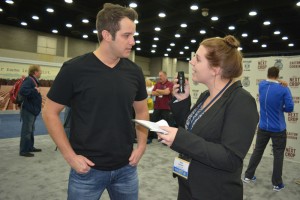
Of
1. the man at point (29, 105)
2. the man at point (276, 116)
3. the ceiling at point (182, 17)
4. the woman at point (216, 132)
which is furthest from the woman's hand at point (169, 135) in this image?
the ceiling at point (182, 17)

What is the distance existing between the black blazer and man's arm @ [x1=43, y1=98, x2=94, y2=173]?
56 cm

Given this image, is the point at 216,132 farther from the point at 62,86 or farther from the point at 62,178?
the point at 62,178

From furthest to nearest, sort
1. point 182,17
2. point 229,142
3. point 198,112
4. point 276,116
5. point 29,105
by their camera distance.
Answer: point 182,17, point 29,105, point 276,116, point 198,112, point 229,142

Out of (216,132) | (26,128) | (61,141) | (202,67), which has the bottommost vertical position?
(26,128)

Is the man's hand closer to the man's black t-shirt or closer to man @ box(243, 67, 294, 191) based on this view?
the man's black t-shirt

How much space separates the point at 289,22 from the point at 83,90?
35.4 feet

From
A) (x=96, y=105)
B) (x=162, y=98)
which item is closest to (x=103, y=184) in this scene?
(x=96, y=105)

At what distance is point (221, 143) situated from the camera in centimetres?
112

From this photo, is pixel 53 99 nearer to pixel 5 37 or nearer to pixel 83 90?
pixel 83 90

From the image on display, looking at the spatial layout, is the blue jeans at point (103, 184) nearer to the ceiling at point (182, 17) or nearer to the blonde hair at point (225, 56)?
the blonde hair at point (225, 56)

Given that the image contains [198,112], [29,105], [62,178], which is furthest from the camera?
[29,105]

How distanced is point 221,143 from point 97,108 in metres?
0.69

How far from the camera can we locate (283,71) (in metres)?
5.22

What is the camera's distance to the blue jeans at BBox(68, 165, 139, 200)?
4.72ft
